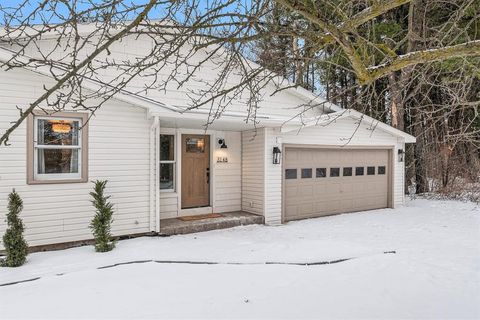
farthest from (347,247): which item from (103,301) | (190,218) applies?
(103,301)

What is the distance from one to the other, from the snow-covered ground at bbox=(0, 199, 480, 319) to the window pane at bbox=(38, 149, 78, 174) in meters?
1.50

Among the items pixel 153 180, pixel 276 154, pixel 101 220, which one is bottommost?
pixel 101 220

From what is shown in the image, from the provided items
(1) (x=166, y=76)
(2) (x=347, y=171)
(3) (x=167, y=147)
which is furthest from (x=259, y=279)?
(2) (x=347, y=171)

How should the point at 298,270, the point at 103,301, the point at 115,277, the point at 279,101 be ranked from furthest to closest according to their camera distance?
the point at 279,101
the point at 298,270
the point at 115,277
the point at 103,301

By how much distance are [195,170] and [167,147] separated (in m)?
0.95

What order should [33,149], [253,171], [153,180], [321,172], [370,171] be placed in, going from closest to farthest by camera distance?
[33,149] → [153,180] → [253,171] → [321,172] → [370,171]

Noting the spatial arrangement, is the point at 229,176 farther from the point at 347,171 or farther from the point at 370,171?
the point at 370,171

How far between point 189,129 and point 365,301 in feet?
19.8

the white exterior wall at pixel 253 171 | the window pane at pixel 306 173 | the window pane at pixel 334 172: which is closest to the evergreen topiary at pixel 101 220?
the white exterior wall at pixel 253 171

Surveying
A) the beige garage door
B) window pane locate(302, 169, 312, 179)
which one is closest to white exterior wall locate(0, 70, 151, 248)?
the beige garage door

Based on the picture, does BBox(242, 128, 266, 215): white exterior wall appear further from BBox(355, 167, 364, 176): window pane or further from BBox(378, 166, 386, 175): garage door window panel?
BBox(378, 166, 386, 175): garage door window panel

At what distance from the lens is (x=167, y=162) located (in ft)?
28.0

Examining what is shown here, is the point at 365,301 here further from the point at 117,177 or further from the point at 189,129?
the point at 189,129

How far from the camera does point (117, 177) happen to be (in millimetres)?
7039
